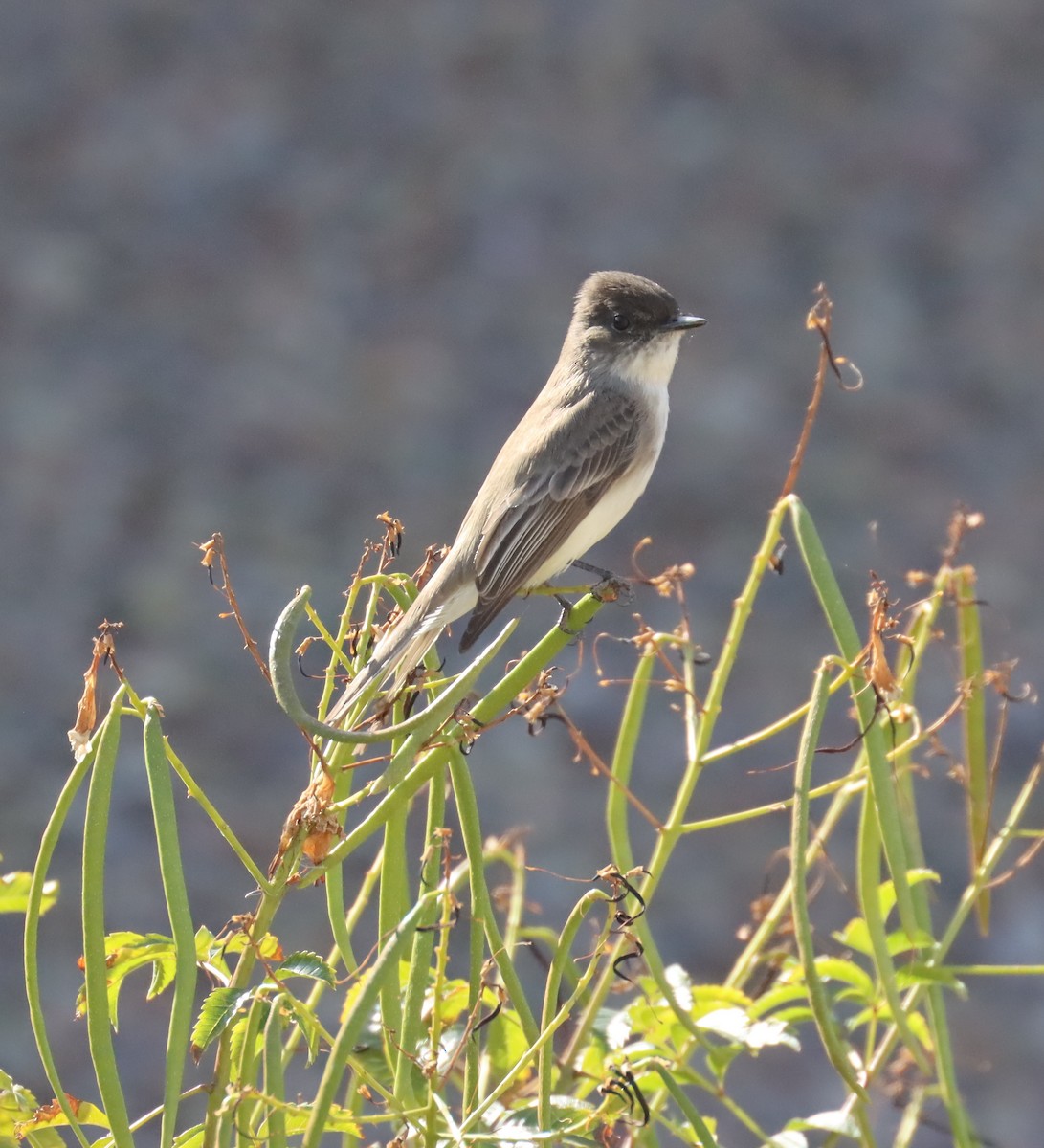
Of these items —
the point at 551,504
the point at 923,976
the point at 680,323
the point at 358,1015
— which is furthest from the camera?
the point at 680,323

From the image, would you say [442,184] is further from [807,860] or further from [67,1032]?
[807,860]

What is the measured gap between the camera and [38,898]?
3.91 ft

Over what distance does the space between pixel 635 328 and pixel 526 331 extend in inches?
196

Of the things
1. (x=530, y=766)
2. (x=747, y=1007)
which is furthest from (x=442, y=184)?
(x=747, y=1007)

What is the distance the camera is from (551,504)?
2.85 metres

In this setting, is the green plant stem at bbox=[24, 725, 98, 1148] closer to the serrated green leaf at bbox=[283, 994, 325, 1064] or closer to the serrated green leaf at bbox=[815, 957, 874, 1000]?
the serrated green leaf at bbox=[283, 994, 325, 1064]

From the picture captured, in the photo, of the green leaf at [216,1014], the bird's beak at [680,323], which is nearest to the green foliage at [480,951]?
the green leaf at [216,1014]

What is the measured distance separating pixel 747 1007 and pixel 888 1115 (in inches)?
142

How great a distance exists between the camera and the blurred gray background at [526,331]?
19.0 ft

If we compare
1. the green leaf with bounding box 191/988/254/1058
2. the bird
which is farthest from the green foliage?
the bird

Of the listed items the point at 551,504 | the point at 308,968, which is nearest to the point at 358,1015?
the point at 308,968

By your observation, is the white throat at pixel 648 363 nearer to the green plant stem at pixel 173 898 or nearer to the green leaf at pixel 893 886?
the green leaf at pixel 893 886

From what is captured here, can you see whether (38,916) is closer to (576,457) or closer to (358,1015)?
(358,1015)

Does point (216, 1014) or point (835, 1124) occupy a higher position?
point (216, 1014)
